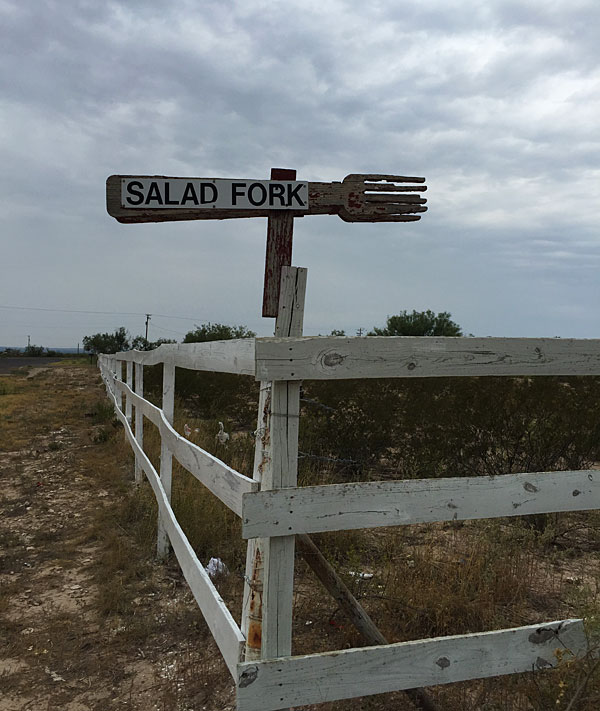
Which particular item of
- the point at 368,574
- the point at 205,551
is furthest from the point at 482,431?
the point at 205,551

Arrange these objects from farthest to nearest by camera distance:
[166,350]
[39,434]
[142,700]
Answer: [39,434], [166,350], [142,700]

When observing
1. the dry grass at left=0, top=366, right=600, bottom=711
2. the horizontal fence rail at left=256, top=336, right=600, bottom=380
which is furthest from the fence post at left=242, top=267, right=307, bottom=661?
the dry grass at left=0, top=366, right=600, bottom=711

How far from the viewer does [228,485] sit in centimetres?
251

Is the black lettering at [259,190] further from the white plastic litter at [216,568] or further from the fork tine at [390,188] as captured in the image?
the white plastic litter at [216,568]

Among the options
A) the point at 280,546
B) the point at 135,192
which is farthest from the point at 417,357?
the point at 135,192

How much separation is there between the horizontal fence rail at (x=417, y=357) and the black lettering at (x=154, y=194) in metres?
1.39

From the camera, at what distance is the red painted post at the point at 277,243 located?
3214 millimetres

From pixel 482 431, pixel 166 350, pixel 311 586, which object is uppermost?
pixel 166 350

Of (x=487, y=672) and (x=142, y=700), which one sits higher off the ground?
(x=487, y=672)

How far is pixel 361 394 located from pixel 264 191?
4889mm

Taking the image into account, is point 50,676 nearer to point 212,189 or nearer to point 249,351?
point 249,351

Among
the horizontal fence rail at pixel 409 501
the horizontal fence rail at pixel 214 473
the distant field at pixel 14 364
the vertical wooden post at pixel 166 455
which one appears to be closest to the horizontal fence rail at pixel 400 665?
the horizontal fence rail at pixel 409 501

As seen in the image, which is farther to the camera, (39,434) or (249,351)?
(39,434)

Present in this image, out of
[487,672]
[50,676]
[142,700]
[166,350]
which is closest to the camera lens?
[487,672]
